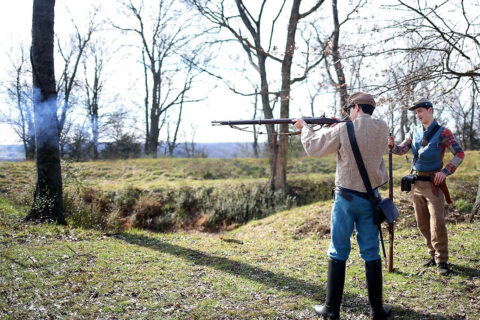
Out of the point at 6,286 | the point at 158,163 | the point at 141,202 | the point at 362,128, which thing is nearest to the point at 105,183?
the point at 141,202

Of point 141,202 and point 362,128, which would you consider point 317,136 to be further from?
point 141,202

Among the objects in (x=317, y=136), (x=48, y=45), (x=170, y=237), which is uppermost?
(x=48, y=45)

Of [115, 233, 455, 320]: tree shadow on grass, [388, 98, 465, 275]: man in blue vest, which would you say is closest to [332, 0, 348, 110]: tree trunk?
[388, 98, 465, 275]: man in blue vest

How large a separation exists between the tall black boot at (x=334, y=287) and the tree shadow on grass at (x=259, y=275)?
38 cm

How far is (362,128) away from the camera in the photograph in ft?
12.7

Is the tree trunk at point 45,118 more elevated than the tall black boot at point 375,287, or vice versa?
the tree trunk at point 45,118

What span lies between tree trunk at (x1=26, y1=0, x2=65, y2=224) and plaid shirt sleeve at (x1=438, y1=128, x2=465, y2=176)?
753cm

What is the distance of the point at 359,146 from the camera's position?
383 cm

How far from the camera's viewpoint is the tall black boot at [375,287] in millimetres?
3930

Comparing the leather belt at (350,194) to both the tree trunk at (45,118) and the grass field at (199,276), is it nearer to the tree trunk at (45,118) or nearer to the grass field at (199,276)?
the grass field at (199,276)

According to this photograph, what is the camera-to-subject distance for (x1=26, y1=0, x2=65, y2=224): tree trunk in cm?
817

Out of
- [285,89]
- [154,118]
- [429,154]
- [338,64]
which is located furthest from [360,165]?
[154,118]

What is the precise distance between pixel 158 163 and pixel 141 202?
6080 millimetres

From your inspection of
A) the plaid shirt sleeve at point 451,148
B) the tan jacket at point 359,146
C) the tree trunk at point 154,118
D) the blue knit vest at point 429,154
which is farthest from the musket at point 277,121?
the tree trunk at point 154,118
